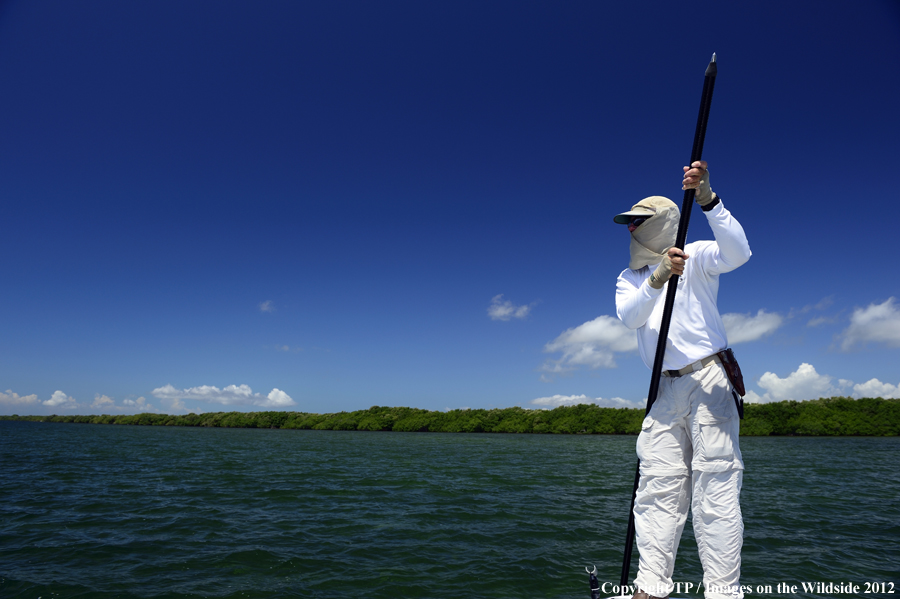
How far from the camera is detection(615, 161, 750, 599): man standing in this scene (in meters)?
2.94

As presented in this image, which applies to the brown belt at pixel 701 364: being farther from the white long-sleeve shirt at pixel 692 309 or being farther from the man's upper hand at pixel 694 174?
the man's upper hand at pixel 694 174

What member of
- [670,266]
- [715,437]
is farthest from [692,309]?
[715,437]

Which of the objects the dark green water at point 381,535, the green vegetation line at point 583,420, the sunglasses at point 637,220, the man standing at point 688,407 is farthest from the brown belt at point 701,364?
the green vegetation line at point 583,420

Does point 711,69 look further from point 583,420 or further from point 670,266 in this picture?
point 583,420

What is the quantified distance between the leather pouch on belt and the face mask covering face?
805mm

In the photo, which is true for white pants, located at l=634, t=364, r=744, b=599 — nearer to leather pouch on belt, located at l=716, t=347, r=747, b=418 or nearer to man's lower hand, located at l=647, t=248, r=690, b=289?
leather pouch on belt, located at l=716, t=347, r=747, b=418

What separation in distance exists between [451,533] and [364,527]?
177cm

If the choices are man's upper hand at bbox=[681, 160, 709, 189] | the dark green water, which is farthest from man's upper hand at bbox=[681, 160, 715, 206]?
the dark green water

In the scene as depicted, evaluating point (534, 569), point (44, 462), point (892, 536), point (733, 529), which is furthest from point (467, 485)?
point (44, 462)

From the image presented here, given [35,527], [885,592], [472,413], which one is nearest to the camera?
[885,592]

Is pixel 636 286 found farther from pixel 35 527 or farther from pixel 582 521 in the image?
pixel 35 527

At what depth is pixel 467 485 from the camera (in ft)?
47.2

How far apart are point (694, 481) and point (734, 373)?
795 millimetres

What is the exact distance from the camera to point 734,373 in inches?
125
